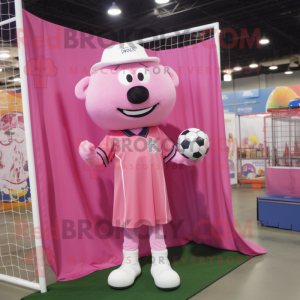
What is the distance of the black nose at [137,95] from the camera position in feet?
7.95

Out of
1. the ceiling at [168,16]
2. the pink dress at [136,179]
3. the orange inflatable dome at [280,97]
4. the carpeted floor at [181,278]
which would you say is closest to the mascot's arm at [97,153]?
the pink dress at [136,179]

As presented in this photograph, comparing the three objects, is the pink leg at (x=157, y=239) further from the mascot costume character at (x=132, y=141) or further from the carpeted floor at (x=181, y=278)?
the carpeted floor at (x=181, y=278)

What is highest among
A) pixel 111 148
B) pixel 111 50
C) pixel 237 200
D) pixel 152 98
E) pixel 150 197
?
pixel 111 50

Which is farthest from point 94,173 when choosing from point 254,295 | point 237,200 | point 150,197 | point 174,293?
point 237,200

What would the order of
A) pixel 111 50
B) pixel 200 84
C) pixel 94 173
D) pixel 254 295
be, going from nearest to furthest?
pixel 254 295 → pixel 111 50 → pixel 94 173 → pixel 200 84

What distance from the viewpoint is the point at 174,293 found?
7.96 feet

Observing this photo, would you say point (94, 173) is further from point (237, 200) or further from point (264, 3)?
point (264, 3)

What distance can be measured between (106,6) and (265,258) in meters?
5.80

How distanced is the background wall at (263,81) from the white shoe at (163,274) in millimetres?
12132

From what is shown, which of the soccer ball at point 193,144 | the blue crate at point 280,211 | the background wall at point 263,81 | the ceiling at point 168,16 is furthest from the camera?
the background wall at point 263,81

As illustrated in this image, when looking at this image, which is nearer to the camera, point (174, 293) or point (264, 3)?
point (174, 293)

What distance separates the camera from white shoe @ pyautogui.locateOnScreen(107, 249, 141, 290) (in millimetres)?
2498

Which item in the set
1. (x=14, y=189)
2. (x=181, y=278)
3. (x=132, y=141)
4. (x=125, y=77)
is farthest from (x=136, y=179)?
(x=14, y=189)

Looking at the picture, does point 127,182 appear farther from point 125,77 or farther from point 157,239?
point 125,77
